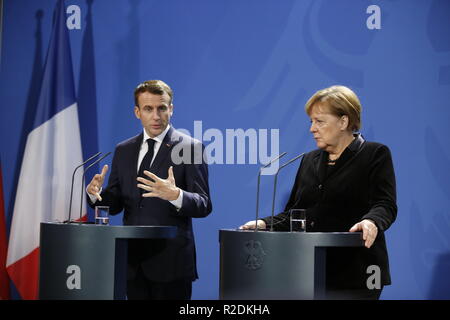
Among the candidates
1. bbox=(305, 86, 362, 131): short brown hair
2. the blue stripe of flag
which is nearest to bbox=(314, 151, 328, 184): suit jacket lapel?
bbox=(305, 86, 362, 131): short brown hair

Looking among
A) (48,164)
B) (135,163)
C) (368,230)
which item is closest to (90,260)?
(135,163)

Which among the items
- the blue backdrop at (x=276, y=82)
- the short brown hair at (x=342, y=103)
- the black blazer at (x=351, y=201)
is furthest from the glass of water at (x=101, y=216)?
the blue backdrop at (x=276, y=82)

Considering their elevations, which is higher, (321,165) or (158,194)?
(321,165)

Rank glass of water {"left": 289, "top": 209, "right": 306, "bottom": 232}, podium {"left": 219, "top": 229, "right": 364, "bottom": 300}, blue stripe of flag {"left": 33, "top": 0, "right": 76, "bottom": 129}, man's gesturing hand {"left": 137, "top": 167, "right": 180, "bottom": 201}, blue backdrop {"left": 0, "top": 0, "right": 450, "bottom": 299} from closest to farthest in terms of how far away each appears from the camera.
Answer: podium {"left": 219, "top": 229, "right": 364, "bottom": 300} → glass of water {"left": 289, "top": 209, "right": 306, "bottom": 232} → man's gesturing hand {"left": 137, "top": 167, "right": 180, "bottom": 201} → blue stripe of flag {"left": 33, "top": 0, "right": 76, "bottom": 129} → blue backdrop {"left": 0, "top": 0, "right": 450, "bottom": 299}

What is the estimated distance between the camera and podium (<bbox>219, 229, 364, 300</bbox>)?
7.78 feet

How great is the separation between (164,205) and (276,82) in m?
1.81

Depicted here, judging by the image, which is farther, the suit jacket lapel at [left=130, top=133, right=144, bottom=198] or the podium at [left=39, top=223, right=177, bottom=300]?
the suit jacket lapel at [left=130, top=133, right=144, bottom=198]

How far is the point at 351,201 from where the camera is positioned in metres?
2.76

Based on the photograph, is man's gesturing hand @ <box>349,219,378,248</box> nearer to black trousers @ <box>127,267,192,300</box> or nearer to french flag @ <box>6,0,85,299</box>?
black trousers @ <box>127,267,192,300</box>

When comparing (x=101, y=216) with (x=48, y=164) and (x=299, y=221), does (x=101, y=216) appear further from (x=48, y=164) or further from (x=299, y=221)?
(x=48, y=164)

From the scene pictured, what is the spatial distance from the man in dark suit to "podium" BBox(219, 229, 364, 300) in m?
0.70

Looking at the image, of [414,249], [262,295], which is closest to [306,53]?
[414,249]

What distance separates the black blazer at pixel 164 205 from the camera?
3.15 meters

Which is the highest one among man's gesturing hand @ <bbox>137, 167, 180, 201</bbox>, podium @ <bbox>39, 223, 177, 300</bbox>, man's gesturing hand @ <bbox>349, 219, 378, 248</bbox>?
man's gesturing hand @ <bbox>137, 167, 180, 201</bbox>
